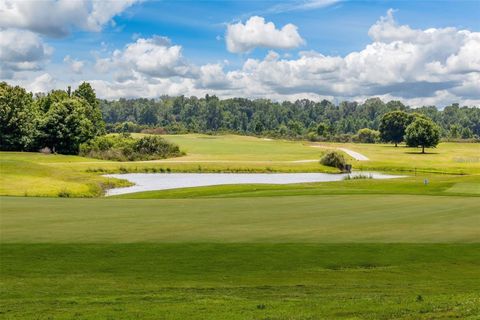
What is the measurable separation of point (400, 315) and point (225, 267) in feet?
24.5

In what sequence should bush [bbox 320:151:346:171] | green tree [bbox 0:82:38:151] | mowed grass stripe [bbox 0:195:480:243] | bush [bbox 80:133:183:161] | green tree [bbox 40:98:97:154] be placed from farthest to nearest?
bush [bbox 80:133:183:161] → green tree [bbox 0:82:38:151] → green tree [bbox 40:98:97:154] → bush [bbox 320:151:346:171] → mowed grass stripe [bbox 0:195:480:243]

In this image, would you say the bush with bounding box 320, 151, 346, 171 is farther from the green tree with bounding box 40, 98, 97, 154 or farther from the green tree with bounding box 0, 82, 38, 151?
the green tree with bounding box 0, 82, 38, 151

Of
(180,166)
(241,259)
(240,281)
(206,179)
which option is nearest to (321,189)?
(241,259)

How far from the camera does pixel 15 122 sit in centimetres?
10694

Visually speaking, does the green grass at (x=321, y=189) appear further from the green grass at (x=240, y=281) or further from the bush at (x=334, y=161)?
the bush at (x=334, y=161)

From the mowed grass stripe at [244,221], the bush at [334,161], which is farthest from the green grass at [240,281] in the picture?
the bush at [334,161]

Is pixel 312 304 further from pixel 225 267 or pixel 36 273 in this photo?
pixel 36 273

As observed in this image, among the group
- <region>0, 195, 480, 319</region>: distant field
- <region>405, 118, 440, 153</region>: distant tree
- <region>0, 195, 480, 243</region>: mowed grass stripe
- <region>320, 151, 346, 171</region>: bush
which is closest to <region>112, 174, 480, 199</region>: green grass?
<region>0, 195, 480, 243</region>: mowed grass stripe

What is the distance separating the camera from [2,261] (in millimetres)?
18312

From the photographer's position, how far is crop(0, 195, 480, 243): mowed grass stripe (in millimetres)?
21922

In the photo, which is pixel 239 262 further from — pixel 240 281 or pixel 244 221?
pixel 244 221

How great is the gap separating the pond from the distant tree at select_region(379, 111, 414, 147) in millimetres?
90595

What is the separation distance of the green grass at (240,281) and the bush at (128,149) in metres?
90.3

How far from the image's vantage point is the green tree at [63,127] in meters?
106
